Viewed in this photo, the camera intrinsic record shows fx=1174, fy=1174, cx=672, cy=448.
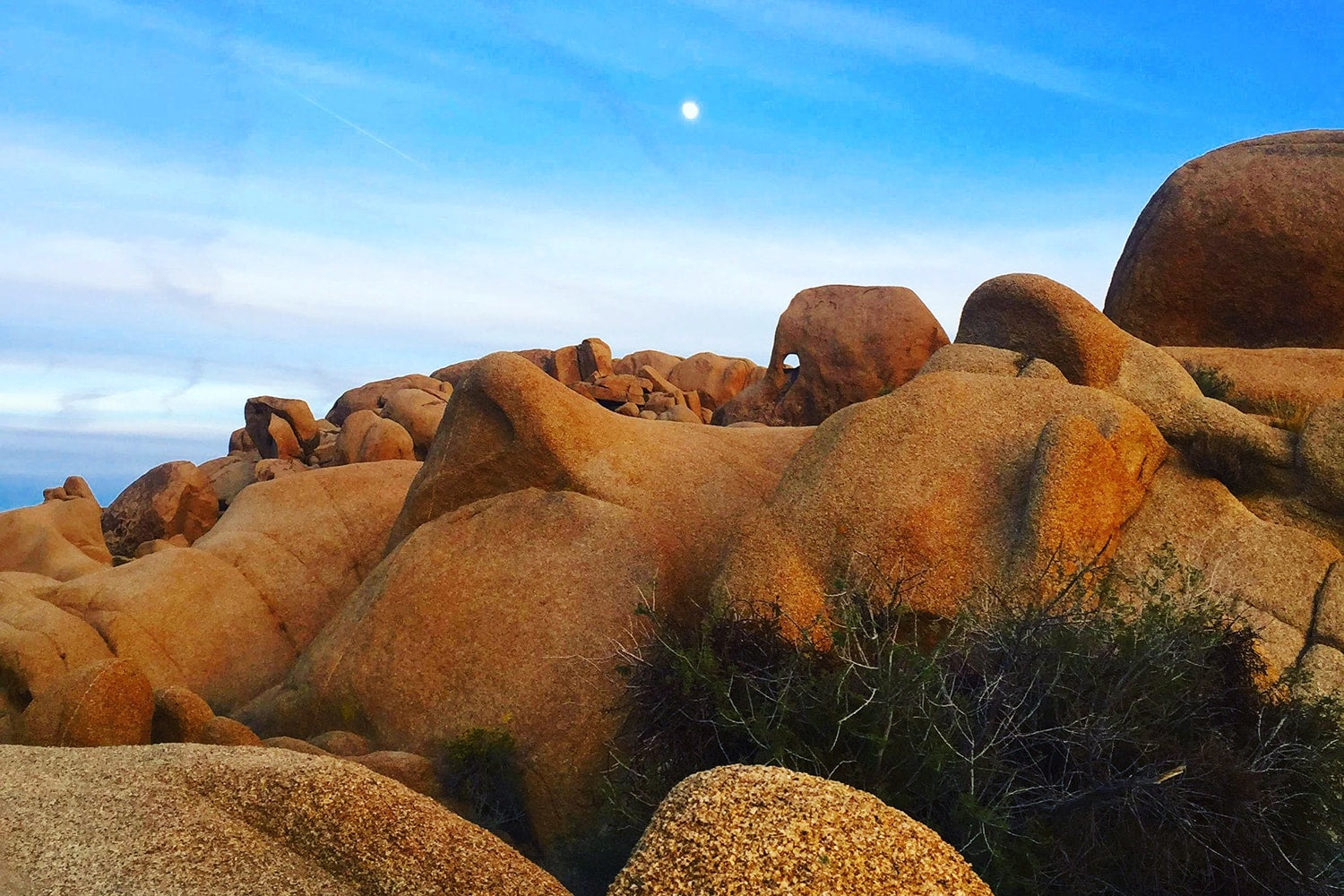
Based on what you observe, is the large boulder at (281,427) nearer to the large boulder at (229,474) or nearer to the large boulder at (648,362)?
the large boulder at (229,474)

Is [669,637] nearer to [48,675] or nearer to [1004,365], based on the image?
[1004,365]

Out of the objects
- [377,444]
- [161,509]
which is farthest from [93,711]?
[161,509]

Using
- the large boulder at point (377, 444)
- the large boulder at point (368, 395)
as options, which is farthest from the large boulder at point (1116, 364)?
the large boulder at point (368, 395)

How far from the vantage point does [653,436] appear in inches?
517

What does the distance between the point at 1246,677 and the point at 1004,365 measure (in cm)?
474

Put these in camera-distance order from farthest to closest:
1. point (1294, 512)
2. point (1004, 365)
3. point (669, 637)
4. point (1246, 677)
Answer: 1. point (1004, 365)
2. point (1294, 512)
3. point (669, 637)
4. point (1246, 677)

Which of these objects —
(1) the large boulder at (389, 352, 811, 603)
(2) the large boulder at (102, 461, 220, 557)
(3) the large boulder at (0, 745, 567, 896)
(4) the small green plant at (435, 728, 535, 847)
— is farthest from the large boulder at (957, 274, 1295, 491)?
(2) the large boulder at (102, 461, 220, 557)

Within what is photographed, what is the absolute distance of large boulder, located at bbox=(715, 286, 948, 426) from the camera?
2566cm

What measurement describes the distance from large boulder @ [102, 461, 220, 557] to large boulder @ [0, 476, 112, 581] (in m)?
2.72

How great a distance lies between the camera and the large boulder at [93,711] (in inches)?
390

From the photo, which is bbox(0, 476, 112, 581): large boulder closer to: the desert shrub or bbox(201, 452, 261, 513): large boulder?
bbox(201, 452, 261, 513): large boulder

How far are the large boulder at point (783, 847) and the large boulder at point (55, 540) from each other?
15470mm

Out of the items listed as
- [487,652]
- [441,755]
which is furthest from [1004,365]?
[441,755]

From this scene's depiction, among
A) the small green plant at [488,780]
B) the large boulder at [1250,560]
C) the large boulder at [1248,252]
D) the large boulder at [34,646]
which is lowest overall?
the small green plant at [488,780]
